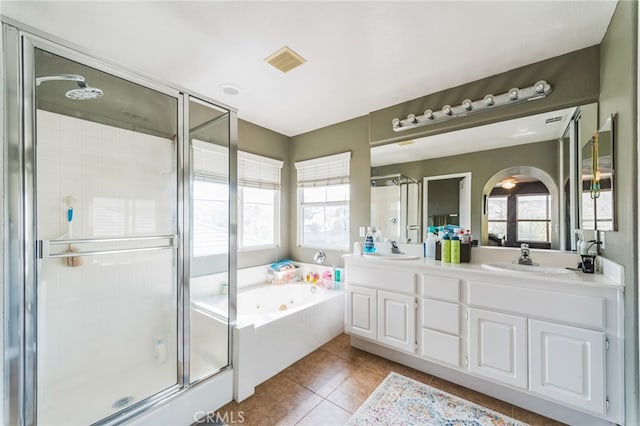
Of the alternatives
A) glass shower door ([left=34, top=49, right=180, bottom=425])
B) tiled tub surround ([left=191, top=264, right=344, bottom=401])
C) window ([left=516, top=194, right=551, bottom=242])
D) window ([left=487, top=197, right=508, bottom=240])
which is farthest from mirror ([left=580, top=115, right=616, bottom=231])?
glass shower door ([left=34, top=49, right=180, bottom=425])

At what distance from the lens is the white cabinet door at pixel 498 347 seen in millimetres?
1630

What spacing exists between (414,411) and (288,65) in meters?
2.56

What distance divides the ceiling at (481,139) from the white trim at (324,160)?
0.39m

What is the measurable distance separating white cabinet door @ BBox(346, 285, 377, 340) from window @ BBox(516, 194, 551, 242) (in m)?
1.28

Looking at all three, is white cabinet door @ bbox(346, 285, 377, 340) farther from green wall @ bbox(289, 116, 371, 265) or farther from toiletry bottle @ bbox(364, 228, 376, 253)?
green wall @ bbox(289, 116, 371, 265)

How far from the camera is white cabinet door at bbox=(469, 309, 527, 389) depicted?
1630mm

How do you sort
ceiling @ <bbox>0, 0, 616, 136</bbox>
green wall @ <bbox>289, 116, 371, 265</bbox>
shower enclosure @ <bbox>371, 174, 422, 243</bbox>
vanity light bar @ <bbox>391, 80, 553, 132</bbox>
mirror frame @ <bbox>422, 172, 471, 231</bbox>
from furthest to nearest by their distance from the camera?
1. green wall @ <bbox>289, 116, 371, 265</bbox>
2. shower enclosure @ <bbox>371, 174, 422, 243</bbox>
3. mirror frame @ <bbox>422, 172, 471, 231</bbox>
4. vanity light bar @ <bbox>391, 80, 553, 132</bbox>
5. ceiling @ <bbox>0, 0, 616, 136</bbox>

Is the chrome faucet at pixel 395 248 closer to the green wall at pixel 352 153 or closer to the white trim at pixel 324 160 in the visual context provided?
the green wall at pixel 352 153

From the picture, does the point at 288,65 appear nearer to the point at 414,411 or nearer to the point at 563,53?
the point at 563,53

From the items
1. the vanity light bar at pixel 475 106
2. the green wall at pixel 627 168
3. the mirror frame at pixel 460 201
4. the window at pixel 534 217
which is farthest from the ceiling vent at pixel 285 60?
the window at pixel 534 217

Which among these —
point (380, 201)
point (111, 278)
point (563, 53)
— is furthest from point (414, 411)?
point (563, 53)

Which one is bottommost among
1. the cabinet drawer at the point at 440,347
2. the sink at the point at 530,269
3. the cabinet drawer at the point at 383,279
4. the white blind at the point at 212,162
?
the cabinet drawer at the point at 440,347

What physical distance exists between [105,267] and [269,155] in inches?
80.3

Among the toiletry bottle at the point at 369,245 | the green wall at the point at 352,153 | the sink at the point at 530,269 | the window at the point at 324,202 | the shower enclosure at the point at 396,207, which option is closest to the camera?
Answer: the sink at the point at 530,269
